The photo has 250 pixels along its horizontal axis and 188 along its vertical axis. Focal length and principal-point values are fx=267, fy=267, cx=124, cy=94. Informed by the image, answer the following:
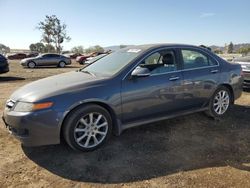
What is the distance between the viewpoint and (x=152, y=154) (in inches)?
158

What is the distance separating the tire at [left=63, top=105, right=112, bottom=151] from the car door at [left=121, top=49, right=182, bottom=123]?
35cm

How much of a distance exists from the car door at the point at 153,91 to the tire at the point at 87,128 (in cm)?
35

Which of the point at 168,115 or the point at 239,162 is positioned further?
the point at 168,115

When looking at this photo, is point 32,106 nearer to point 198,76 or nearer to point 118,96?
point 118,96

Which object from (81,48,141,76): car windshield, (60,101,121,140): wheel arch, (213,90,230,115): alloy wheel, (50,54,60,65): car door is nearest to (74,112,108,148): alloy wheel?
(60,101,121,140): wheel arch

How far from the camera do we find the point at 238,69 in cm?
593

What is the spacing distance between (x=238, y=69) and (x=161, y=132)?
2.48 m

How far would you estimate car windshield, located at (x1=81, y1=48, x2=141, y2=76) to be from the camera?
177 inches

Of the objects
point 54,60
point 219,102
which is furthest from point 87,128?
point 54,60

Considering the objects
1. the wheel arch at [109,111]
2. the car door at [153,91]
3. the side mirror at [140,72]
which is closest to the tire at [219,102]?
the car door at [153,91]

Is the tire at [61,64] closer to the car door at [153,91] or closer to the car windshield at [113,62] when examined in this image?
the car windshield at [113,62]

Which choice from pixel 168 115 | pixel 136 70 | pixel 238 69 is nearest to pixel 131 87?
pixel 136 70

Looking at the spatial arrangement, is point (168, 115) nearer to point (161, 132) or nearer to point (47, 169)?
point (161, 132)

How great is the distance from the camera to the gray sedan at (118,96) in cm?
372
